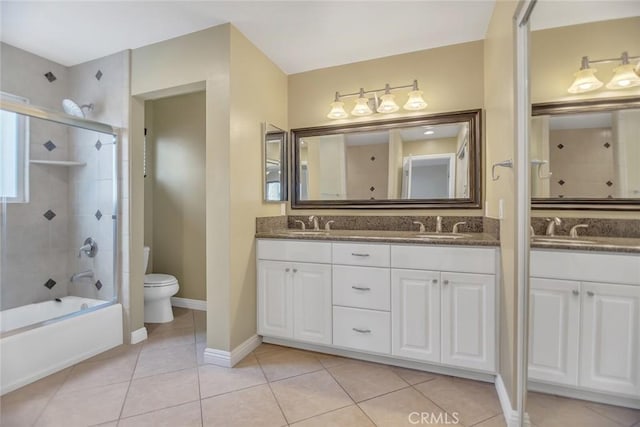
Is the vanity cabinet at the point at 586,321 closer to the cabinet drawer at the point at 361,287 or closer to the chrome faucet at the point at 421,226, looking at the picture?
the cabinet drawer at the point at 361,287

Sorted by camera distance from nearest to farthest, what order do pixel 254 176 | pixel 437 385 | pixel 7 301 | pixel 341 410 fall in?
pixel 341 410 < pixel 437 385 < pixel 7 301 < pixel 254 176

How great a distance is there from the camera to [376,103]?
2559 millimetres

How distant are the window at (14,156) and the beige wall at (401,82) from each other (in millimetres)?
2034

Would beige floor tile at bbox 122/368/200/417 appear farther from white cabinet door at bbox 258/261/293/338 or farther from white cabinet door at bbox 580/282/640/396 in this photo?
white cabinet door at bbox 580/282/640/396

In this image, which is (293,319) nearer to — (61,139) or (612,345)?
(612,345)

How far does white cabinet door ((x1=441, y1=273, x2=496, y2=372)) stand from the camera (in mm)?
1775

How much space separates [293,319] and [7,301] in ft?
6.60

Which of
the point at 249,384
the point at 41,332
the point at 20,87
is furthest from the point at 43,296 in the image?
the point at 249,384

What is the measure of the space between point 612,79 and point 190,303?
356 cm

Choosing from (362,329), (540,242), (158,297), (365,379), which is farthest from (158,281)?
(540,242)

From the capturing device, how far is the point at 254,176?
236cm

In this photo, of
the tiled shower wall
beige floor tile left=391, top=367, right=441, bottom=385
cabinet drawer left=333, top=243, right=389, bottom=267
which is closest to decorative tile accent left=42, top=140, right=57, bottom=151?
A: the tiled shower wall

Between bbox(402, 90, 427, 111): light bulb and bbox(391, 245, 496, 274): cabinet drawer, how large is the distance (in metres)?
1.17

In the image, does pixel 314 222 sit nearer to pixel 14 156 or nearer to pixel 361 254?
pixel 361 254
